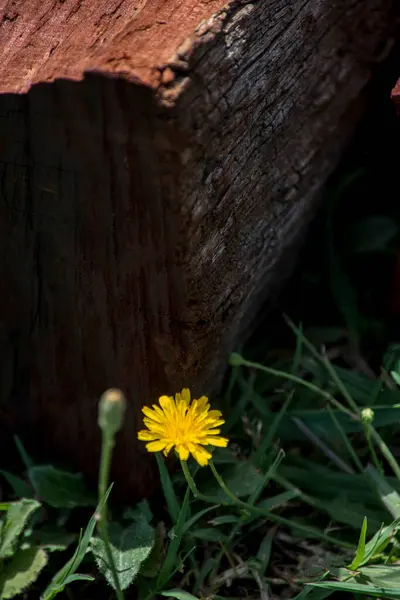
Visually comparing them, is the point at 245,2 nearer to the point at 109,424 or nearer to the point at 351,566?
the point at 109,424

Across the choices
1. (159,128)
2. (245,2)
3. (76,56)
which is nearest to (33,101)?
(76,56)

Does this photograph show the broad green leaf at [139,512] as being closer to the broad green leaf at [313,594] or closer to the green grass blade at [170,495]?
the green grass blade at [170,495]

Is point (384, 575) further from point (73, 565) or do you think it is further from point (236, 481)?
point (73, 565)

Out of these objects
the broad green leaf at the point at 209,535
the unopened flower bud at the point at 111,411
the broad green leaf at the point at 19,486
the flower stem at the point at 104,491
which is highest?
the unopened flower bud at the point at 111,411

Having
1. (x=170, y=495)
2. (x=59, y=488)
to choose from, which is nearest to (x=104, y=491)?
(x=170, y=495)

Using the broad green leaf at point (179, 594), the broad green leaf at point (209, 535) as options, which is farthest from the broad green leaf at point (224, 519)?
the broad green leaf at point (179, 594)
